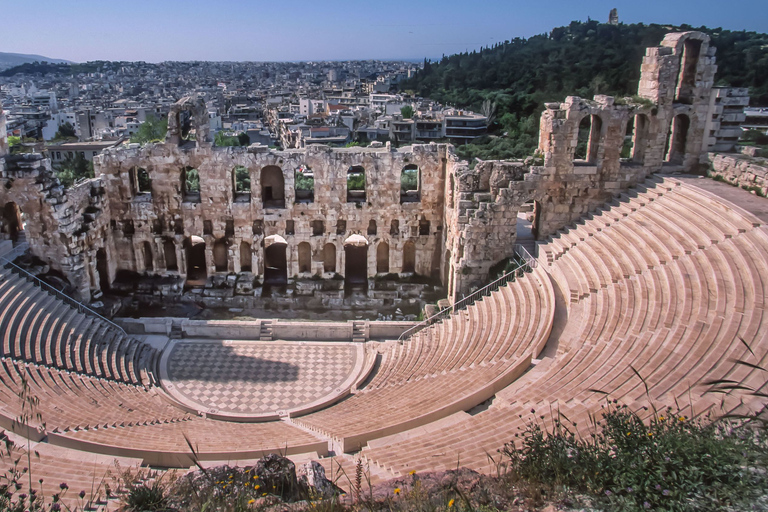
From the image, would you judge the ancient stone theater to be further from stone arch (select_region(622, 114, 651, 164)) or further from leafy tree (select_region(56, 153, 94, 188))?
leafy tree (select_region(56, 153, 94, 188))

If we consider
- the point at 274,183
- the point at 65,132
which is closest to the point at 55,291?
the point at 274,183

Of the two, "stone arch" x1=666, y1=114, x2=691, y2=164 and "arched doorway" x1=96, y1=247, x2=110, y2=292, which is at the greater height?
"stone arch" x1=666, y1=114, x2=691, y2=164

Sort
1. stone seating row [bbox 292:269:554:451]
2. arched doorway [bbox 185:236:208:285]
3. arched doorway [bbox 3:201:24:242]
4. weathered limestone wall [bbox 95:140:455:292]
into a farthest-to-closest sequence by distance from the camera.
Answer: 1. arched doorway [bbox 185:236:208:285]
2. weathered limestone wall [bbox 95:140:455:292]
3. arched doorway [bbox 3:201:24:242]
4. stone seating row [bbox 292:269:554:451]

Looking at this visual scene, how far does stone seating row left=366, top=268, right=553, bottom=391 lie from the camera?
58.6 feet

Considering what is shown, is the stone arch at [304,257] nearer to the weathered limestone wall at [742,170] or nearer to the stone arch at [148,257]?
the stone arch at [148,257]

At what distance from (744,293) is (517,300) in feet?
23.9

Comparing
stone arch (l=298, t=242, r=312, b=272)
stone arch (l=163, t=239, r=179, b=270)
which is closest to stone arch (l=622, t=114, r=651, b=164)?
stone arch (l=298, t=242, r=312, b=272)

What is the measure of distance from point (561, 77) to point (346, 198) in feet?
179

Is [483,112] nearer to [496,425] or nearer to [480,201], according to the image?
[480,201]

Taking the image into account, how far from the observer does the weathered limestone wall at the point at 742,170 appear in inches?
777

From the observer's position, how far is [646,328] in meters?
14.8

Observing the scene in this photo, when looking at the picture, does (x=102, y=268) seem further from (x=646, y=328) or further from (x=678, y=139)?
(x=678, y=139)

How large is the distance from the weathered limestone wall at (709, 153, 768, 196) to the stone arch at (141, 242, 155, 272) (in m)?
23.9

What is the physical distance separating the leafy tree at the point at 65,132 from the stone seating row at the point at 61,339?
8249 centimetres
